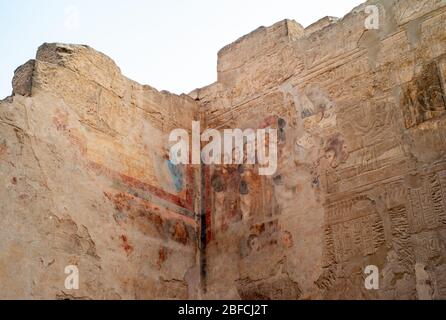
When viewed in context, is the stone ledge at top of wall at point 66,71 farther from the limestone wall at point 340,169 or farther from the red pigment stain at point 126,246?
the red pigment stain at point 126,246

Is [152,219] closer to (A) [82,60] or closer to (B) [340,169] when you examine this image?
(A) [82,60]

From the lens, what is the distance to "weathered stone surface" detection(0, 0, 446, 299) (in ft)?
13.7

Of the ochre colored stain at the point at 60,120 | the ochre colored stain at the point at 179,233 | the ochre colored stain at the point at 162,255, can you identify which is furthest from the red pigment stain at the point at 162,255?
the ochre colored stain at the point at 60,120

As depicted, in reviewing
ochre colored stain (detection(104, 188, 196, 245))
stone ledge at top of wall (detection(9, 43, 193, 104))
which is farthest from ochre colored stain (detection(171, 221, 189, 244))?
stone ledge at top of wall (detection(9, 43, 193, 104))

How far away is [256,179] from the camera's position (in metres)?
5.20

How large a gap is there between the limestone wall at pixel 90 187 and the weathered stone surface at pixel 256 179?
0.04 feet

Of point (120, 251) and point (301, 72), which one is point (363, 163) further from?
point (120, 251)

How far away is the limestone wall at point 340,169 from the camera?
4.20 metres

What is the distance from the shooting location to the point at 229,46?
596 cm

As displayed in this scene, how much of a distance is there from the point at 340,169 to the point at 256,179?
80 cm

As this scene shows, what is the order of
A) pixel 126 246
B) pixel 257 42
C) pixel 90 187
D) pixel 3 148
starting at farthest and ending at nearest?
pixel 257 42
pixel 126 246
pixel 90 187
pixel 3 148

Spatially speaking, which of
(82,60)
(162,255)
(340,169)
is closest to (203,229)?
(162,255)

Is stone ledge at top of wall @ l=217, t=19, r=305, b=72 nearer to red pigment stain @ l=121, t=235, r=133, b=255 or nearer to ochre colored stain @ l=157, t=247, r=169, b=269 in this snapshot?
ochre colored stain @ l=157, t=247, r=169, b=269

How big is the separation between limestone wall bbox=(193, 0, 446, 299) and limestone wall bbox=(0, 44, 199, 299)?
16.9 inches
